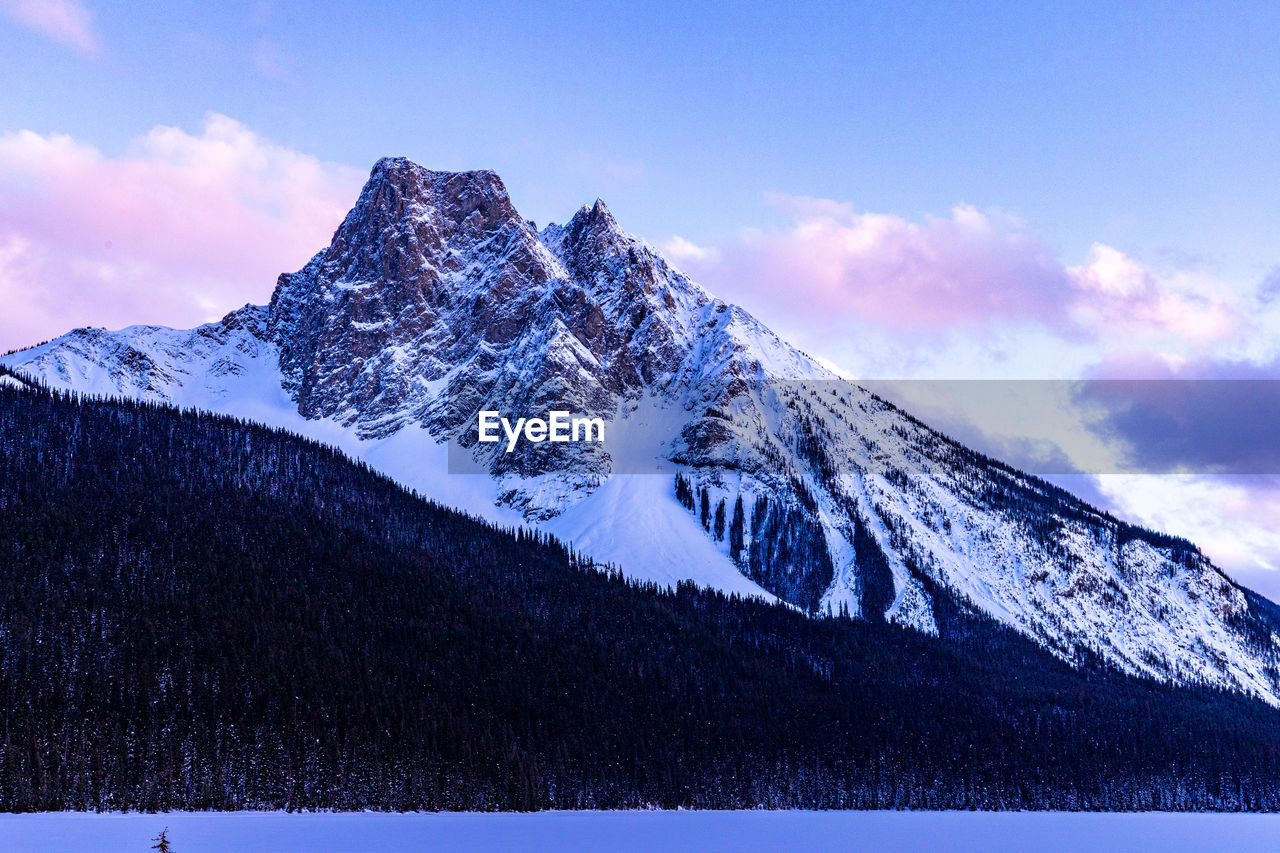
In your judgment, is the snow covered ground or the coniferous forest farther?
the coniferous forest

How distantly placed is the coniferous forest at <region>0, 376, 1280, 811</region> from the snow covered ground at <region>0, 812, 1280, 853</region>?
19.7 ft

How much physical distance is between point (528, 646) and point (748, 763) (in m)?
35.1

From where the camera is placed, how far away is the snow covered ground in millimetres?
102188

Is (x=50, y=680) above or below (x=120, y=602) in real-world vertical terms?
below

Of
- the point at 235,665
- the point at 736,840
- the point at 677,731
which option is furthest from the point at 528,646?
the point at 736,840

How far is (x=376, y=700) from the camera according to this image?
499 feet

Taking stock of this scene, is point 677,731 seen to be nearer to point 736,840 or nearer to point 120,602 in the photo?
point 736,840

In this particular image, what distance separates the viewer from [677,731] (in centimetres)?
17000

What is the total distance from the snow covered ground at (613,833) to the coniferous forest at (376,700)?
6.02 metres

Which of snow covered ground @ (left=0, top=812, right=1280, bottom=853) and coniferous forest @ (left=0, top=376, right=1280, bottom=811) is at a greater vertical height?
coniferous forest @ (left=0, top=376, right=1280, bottom=811)

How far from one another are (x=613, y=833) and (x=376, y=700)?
43018 millimetres

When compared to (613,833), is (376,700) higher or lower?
higher

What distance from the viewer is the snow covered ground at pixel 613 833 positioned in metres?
102

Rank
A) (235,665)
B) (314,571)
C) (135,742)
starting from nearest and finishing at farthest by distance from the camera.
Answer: (135,742)
(235,665)
(314,571)
